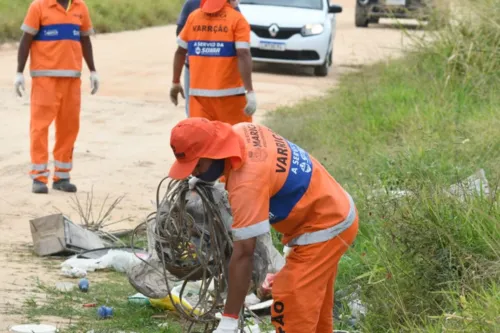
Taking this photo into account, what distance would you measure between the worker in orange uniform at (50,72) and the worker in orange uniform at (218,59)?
1237 millimetres

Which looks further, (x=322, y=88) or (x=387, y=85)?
(x=322, y=88)

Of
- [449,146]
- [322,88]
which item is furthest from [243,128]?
[322,88]

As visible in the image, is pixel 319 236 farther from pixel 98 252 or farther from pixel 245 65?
pixel 245 65

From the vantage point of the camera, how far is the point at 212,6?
8711 mm

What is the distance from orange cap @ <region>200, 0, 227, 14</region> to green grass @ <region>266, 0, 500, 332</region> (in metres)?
1.59

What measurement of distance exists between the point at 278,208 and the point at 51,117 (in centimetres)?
500

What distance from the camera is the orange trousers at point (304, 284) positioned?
5.02 metres

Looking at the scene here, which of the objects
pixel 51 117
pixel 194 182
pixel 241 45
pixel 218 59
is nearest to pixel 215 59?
pixel 218 59

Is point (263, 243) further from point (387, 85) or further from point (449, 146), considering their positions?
point (387, 85)

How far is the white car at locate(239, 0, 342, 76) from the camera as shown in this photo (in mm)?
17234

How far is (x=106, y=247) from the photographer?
25.3 feet

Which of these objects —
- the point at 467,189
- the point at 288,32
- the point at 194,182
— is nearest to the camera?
the point at 194,182

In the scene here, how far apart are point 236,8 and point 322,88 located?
764 cm

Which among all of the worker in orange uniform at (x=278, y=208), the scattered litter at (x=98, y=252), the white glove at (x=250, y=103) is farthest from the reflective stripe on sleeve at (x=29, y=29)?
the worker in orange uniform at (x=278, y=208)
